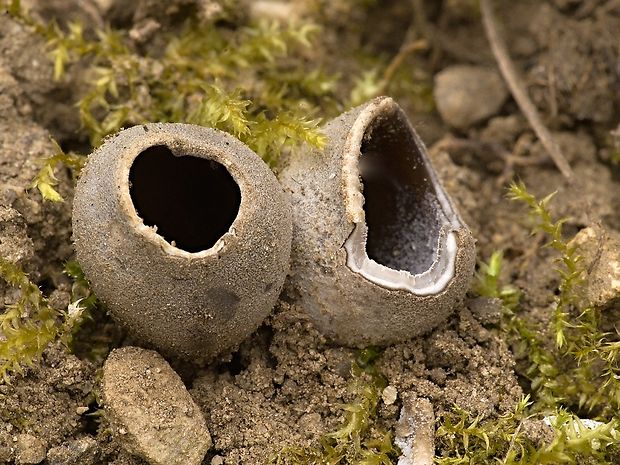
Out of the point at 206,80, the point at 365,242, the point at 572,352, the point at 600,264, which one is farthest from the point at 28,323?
the point at 600,264

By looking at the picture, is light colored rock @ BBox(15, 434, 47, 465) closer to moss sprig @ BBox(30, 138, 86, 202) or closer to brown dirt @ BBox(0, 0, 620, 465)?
brown dirt @ BBox(0, 0, 620, 465)

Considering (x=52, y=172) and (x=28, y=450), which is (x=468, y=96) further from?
(x=28, y=450)

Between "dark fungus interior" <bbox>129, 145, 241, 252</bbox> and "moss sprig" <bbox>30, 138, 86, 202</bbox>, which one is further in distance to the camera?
"moss sprig" <bbox>30, 138, 86, 202</bbox>

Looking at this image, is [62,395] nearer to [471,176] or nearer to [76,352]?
[76,352]

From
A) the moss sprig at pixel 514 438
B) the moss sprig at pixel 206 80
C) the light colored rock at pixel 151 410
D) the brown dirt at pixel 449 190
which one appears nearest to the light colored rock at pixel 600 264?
the brown dirt at pixel 449 190

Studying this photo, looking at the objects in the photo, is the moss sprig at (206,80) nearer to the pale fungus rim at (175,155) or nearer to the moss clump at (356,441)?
the pale fungus rim at (175,155)

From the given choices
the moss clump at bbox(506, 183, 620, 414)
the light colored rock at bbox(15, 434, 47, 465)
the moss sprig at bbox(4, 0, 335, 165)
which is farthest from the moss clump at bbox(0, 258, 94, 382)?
the moss clump at bbox(506, 183, 620, 414)
